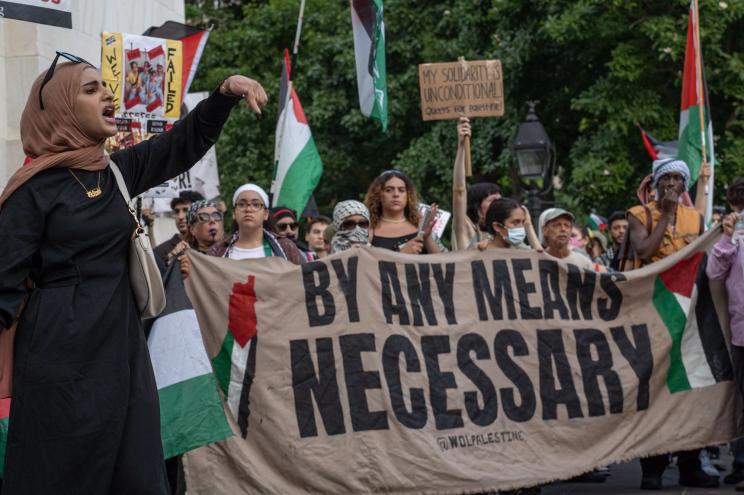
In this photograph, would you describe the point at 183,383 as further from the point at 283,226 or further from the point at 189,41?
the point at 189,41

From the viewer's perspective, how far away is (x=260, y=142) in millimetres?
24891

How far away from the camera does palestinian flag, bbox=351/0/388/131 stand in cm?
932

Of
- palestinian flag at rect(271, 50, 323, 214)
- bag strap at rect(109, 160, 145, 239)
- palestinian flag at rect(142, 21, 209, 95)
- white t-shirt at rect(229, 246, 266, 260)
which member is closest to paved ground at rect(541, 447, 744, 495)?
white t-shirt at rect(229, 246, 266, 260)

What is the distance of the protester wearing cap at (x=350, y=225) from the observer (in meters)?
7.68

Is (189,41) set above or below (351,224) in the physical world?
above

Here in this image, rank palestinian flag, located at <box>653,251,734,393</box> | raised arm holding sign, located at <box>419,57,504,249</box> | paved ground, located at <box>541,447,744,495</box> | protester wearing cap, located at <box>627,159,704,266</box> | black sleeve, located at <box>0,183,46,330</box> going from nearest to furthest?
black sleeve, located at <box>0,183,46,330</box>
paved ground, located at <box>541,447,744,495</box>
palestinian flag, located at <box>653,251,734,393</box>
protester wearing cap, located at <box>627,159,704,266</box>
raised arm holding sign, located at <box>419,57,504,249</box>

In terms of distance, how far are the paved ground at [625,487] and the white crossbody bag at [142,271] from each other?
4233mm

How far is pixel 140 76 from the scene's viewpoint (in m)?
8.39

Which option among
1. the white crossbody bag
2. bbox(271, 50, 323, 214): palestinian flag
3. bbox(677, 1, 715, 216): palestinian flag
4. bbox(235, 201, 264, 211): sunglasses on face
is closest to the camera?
the white crossbody bag

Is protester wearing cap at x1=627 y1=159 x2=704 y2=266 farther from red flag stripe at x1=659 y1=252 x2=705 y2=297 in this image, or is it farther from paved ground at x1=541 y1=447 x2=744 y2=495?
paved ground at x1=541 y1=447 x2=744 y2=495

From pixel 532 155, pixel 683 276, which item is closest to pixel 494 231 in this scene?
pixel 683 276

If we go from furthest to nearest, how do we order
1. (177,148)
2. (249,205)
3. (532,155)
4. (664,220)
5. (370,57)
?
(532,155) → (370,57) → (664,220) → (249,205) → (177,148)

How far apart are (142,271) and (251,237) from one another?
10.6 feet

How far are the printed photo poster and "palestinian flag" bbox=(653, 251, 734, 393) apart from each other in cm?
328
